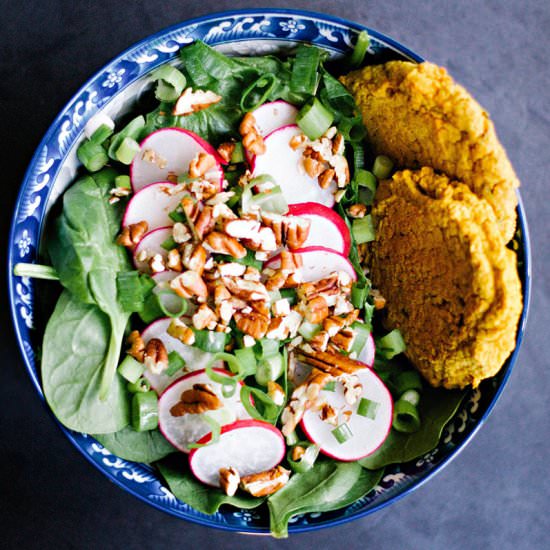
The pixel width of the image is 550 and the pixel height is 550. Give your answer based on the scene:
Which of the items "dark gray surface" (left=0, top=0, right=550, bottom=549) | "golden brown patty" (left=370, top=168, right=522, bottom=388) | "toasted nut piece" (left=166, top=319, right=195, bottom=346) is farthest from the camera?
"dark gray surface" (left=0, top=0, right=550, bottom=549)

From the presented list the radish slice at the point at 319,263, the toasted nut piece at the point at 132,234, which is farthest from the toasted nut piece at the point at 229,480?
the toasted nut piece at the point at 132,234

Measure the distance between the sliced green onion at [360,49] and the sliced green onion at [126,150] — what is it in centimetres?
65

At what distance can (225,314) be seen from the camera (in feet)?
5.79

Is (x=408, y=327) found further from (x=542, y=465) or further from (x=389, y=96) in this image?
(x=542, y=465)

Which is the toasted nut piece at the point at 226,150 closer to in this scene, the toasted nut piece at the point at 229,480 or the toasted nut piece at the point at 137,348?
the toasted nut piece at the point at 137,348

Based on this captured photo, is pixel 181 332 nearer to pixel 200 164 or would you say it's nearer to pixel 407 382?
pixel 200 164

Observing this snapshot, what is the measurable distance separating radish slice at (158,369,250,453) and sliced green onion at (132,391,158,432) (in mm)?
20

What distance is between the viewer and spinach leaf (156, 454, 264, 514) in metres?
1.86

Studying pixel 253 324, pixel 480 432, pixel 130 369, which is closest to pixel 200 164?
pixel 253 324

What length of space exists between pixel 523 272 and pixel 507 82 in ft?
2.64

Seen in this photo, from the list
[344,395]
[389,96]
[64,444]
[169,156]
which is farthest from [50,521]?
[389,96]

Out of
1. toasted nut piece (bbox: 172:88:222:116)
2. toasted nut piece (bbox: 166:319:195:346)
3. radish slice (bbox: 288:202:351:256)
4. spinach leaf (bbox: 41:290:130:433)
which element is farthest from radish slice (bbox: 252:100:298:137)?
spinach leaf (bbox: 41:290:130:433)

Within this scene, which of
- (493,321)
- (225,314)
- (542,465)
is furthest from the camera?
(542,465)

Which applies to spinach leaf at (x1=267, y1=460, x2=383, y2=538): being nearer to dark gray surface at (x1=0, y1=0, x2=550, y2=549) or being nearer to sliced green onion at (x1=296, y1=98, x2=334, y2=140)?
dark gray surface at (x1=0, y1=0, x2=550, y2=549)
